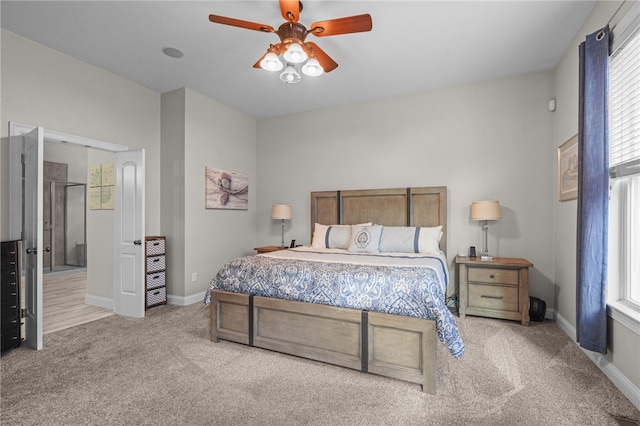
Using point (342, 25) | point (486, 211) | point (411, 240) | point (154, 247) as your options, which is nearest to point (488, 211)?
point (486, 211)

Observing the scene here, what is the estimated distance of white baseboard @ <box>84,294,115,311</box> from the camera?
419 centimetres

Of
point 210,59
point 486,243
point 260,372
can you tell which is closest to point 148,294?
point 260,372

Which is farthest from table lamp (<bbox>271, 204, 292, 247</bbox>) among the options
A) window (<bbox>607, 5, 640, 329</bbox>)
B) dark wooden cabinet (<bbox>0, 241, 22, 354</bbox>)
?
window (<bbox>607, 5, 640, 329</bbox>)

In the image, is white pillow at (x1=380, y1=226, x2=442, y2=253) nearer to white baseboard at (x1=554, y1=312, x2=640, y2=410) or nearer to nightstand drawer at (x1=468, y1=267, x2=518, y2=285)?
nightstand drawer at (x1=468, y1=267, x2=518, y2=285)

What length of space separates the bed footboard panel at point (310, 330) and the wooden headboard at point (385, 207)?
7.71ft

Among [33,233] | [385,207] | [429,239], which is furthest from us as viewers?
[385,207]

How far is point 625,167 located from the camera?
2.16m

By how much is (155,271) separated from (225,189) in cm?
159

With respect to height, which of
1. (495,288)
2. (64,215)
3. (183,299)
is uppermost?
(64,215)

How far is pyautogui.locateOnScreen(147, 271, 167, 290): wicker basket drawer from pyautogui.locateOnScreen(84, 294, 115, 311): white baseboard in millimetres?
610

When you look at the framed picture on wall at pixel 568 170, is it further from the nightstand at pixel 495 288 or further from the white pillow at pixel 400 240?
the white pillow at pixel 400 240

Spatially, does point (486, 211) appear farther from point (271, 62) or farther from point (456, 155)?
point (271, 62)

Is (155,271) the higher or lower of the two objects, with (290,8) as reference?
lower

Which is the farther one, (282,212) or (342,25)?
(282,212)
